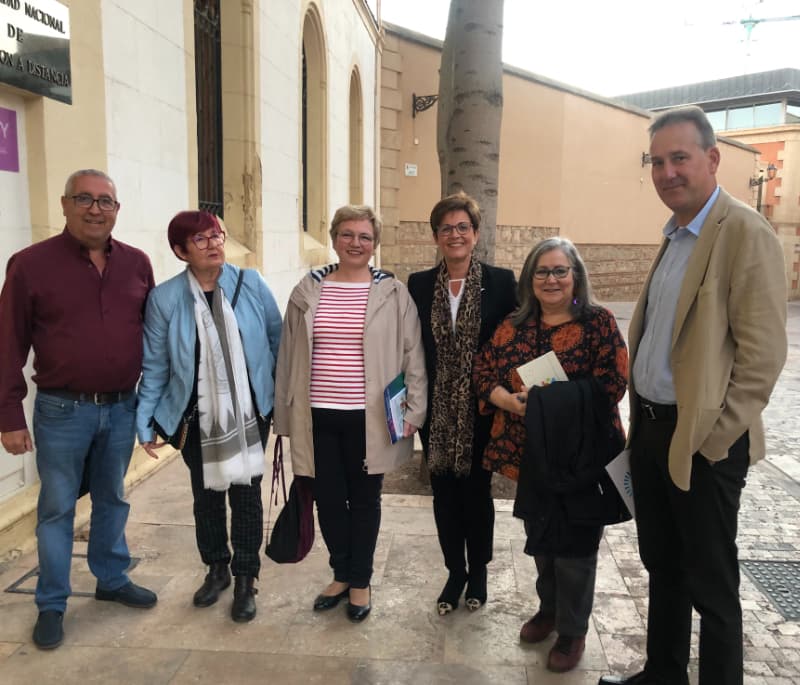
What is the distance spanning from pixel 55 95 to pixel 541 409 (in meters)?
2.95

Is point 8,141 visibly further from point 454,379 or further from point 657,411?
point 657,411

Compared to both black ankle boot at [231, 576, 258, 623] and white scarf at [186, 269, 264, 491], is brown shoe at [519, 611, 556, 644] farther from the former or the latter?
white scarf at [186, 269, 264, 491]

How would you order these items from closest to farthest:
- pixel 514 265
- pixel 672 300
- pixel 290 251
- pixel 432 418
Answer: pixel 672 300
pixel 432 418
pixel 290 251
pixel 514 265

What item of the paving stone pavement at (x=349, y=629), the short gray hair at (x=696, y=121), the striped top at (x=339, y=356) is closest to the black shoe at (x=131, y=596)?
the paving stone pavement at (x=349, y=629)

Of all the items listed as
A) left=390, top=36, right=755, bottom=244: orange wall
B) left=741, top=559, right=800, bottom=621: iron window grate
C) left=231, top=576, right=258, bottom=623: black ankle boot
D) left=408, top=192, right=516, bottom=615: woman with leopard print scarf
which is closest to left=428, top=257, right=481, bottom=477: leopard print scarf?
left=408, top=192, right=516, bottom=615: woman with leopard print scarf

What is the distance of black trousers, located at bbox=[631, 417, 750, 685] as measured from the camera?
2.05m

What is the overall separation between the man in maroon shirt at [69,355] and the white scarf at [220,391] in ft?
0.92

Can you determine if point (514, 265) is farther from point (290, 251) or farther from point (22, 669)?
point (22, 669)

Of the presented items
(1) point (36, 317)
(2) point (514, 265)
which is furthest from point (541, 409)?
(2) point (514, 265)

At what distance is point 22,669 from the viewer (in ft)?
8.27

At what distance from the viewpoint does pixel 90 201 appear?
8.60 feet

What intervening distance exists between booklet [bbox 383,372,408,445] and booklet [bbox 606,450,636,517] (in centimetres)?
83

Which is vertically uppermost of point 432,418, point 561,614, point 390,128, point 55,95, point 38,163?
point 390,128

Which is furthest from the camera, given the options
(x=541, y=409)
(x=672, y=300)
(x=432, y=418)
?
(x=432, y=418)
